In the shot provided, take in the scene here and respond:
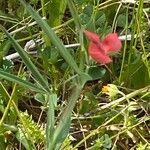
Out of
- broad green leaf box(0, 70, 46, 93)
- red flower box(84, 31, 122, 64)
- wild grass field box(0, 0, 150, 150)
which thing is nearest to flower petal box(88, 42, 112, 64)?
red flower box(84, 31, 122, 64)

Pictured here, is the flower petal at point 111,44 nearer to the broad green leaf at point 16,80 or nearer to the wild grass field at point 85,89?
the broad green leaf at point 16,80

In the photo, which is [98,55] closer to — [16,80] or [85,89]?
[16,80]

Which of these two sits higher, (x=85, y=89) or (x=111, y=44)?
(x=111, y=44)

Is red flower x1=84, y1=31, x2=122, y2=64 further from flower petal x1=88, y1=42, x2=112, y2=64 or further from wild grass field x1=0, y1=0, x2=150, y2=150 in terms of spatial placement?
wild grass field x1=0, y1=0, x2=150, y2=150

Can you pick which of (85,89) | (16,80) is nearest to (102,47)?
(16,80)

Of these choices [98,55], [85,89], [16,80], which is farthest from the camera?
[85,89]

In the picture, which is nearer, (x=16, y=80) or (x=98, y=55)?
(x=98, y=55)

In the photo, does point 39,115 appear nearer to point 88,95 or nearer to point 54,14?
point 88,95

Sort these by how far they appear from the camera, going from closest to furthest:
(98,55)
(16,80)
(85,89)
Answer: (98,55)
(16,80)
(85,89)

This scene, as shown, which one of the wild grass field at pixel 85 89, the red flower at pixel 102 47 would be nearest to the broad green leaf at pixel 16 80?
the red flower at pixel 102 47
